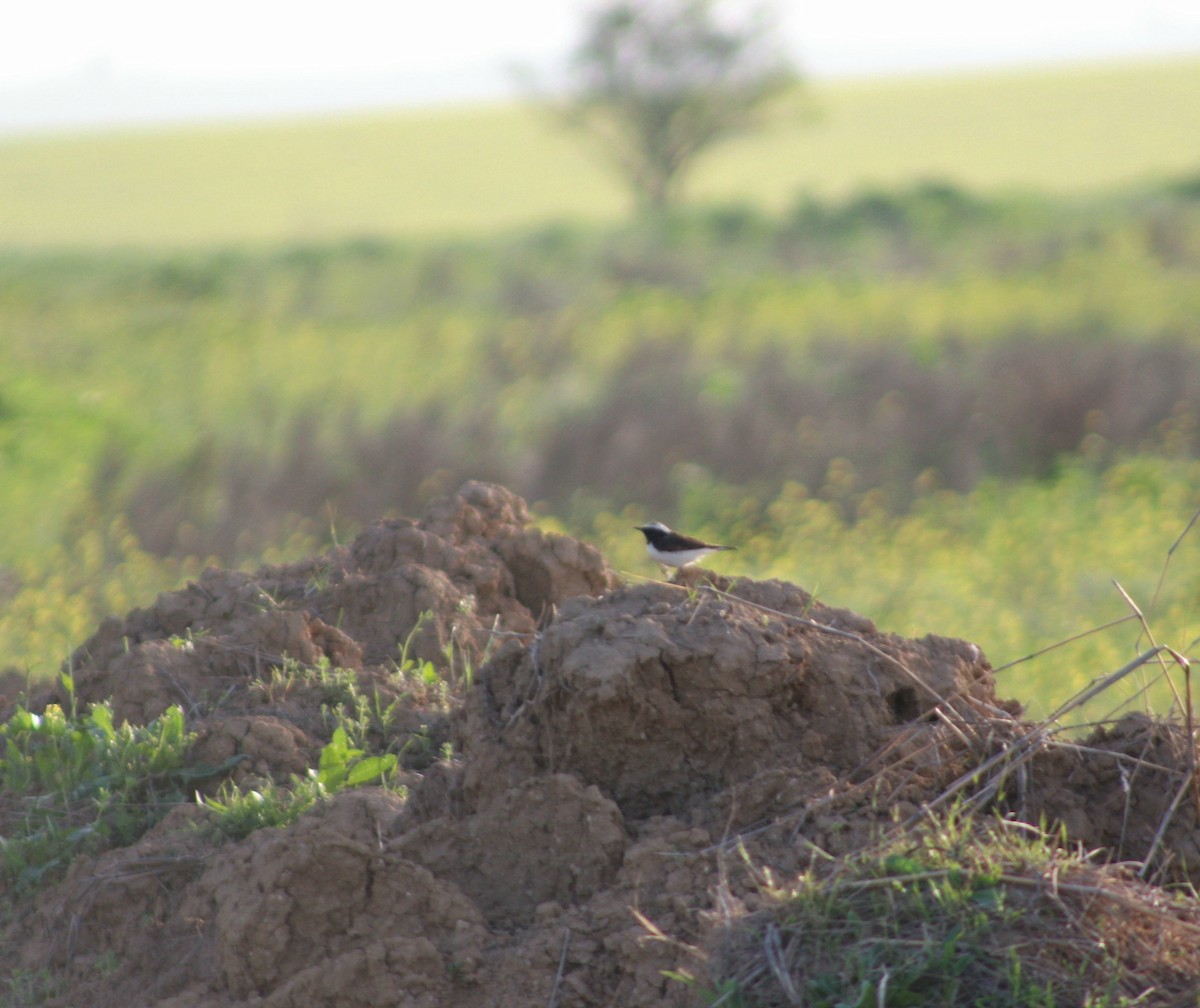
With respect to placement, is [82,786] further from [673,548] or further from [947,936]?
[947,936]

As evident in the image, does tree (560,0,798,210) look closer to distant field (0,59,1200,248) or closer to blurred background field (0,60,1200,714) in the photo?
distant field (0,59,1200,248)

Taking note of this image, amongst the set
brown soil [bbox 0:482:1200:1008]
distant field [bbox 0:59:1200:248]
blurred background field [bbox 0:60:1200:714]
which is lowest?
distant field [bbox 0:59:1200:248]

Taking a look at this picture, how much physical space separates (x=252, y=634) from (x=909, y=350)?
13663 mm

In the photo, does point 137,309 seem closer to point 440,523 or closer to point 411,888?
point 440,523

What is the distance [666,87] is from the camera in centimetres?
4706

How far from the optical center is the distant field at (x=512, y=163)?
52.1 metres

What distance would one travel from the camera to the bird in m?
4.86

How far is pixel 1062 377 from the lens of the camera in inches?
569

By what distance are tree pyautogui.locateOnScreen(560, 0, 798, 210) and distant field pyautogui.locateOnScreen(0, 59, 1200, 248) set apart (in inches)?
74.6

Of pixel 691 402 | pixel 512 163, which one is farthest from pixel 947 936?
pixel 512 163

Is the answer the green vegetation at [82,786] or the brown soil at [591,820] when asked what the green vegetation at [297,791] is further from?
the green vegetation at [82,786]

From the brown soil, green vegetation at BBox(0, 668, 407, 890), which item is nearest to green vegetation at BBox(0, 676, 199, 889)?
green vegetation at BBox(0, 668, 407, 890)

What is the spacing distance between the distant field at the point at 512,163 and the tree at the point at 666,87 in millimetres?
1895

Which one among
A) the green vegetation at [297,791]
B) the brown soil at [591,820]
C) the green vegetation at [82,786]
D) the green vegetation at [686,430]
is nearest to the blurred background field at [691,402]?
the green vegetation at [686,430]
